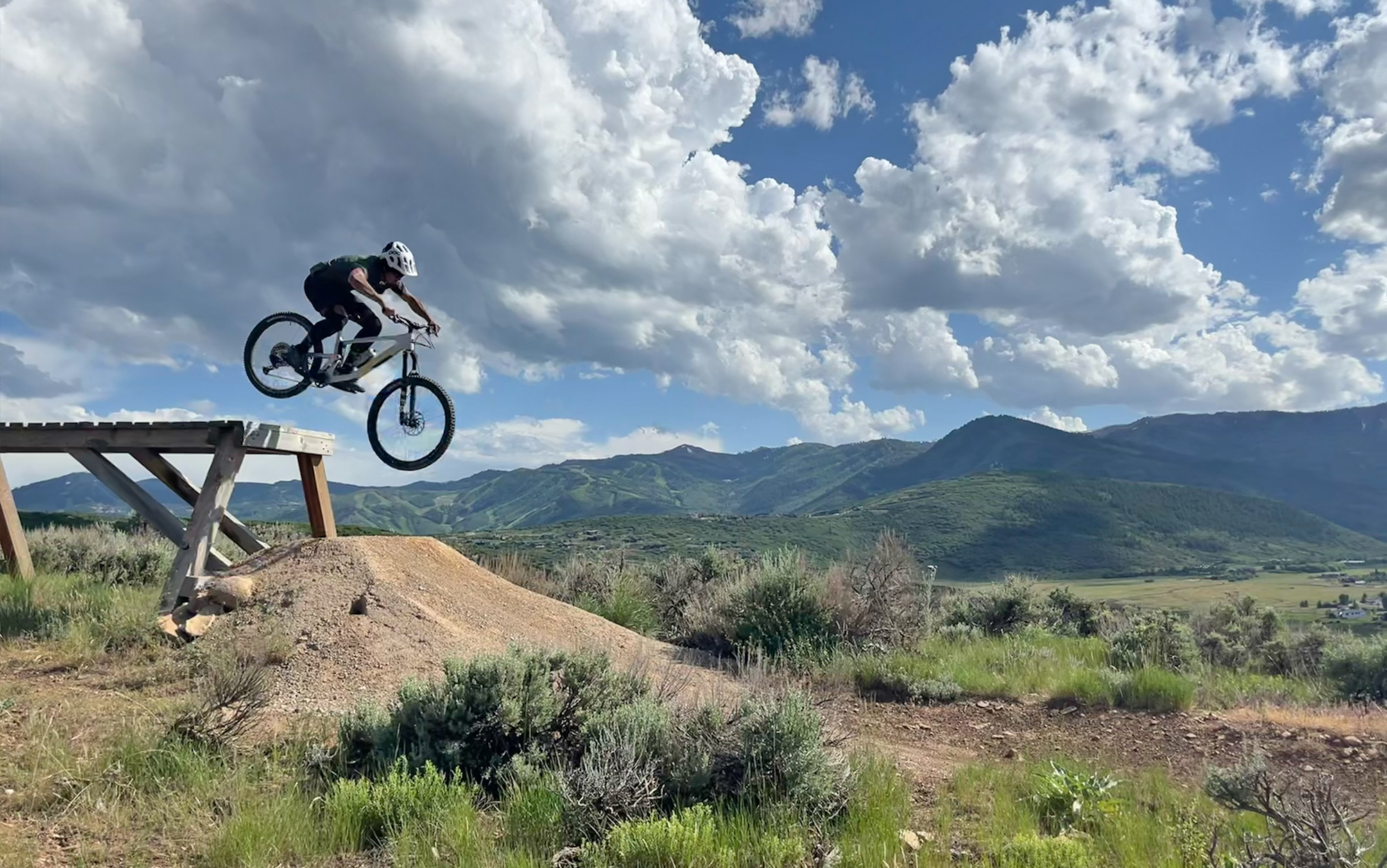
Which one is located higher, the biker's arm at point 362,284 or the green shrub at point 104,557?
the biker's arm at point 362,284

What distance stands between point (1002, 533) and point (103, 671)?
16054 centimetres

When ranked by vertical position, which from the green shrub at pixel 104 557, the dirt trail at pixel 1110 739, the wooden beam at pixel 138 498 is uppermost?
the wooden beam at pixel 138 498

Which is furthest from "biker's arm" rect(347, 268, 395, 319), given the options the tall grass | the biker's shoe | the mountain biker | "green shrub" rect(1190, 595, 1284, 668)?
"green shrub" rect(1190, 595, 1284, 668)

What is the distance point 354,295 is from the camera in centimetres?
929

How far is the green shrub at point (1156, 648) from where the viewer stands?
31.8 ft

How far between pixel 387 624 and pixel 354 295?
4.13 m

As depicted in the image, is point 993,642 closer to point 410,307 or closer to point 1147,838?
point 1147,838

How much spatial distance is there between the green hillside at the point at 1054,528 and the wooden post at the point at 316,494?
90596 mm

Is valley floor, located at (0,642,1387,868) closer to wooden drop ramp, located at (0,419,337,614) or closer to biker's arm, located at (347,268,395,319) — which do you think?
wooden drop ramp, located at (0,419,337,614)

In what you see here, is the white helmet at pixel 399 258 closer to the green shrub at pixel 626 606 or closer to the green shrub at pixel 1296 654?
the green shrub at pixel 626 606

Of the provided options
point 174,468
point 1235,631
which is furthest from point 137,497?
point 1235,631

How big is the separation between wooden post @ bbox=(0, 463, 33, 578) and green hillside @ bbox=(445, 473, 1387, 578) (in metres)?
91.2

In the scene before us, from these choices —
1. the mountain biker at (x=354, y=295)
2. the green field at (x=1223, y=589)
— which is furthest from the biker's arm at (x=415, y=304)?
the green field at (x=1223, y=589)

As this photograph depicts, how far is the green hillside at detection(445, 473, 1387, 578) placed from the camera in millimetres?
123438
